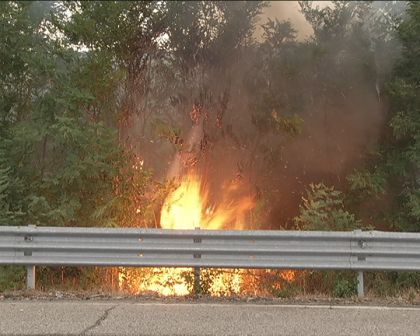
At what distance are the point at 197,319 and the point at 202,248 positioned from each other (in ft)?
3.34

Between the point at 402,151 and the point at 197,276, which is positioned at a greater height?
the point at 402,151

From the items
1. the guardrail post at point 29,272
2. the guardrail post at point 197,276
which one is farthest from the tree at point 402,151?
the guardrail post at point 29,272

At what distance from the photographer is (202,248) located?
4.98 meters

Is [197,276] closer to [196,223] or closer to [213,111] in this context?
[196,223]

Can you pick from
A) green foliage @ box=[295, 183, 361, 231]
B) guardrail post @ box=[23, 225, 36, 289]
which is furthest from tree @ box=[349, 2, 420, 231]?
guardrail post @ box=[23, 225, 36, 289]

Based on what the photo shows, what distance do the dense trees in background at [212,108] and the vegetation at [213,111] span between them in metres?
0.02

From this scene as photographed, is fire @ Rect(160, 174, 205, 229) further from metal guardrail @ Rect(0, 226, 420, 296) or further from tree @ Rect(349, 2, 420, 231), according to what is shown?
metal guardrail @ Rect(0, 226, 420, 296)

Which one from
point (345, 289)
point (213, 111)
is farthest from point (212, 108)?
point (345, 289)

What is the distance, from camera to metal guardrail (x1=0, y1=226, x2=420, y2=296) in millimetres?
4934

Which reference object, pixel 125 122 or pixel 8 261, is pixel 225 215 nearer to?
pixel 125 122

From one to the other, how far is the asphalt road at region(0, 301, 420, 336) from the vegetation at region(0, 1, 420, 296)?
887mm

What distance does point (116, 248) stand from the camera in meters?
5.01

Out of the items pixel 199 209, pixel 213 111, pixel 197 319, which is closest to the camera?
pixel 197 319

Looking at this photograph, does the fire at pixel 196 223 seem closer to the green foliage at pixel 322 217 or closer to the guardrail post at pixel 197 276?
the guardrail post at pixel 197 276
